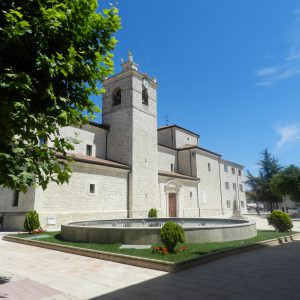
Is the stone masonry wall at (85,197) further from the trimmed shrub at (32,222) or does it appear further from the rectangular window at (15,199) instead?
the rectangular window at (15,199)

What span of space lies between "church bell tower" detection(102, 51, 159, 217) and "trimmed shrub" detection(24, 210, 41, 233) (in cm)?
936

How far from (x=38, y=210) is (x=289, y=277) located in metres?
15.3

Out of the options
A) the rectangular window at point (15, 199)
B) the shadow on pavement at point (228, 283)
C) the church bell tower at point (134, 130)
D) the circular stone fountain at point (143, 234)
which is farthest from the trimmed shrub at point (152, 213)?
the shadow on pavement at point (228, 283)

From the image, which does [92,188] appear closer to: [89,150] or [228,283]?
[89,150]

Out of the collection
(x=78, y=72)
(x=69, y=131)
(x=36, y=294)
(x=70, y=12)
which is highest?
(x=69, y=131)

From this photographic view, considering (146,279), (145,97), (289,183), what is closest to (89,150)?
(145,97)

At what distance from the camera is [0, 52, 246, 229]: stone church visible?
19250mm

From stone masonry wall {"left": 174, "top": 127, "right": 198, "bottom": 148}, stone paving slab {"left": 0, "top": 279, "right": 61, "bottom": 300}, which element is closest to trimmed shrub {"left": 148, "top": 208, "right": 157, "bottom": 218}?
stone masonry wall {"left": 174, "top": 127, "right": 198, "bottom": 148}

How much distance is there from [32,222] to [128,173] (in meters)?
10.4

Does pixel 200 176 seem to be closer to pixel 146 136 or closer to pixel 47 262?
pixel 146 136

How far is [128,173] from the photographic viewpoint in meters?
25.0

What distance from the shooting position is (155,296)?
559cm

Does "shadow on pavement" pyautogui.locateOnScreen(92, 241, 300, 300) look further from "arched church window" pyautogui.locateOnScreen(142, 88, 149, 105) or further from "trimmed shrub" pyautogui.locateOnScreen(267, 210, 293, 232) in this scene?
"arched church window" pyautogui.locateOnScreen(142, 88, 149, 105)

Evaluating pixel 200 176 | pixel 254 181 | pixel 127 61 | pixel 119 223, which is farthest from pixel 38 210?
pixel 254 181
